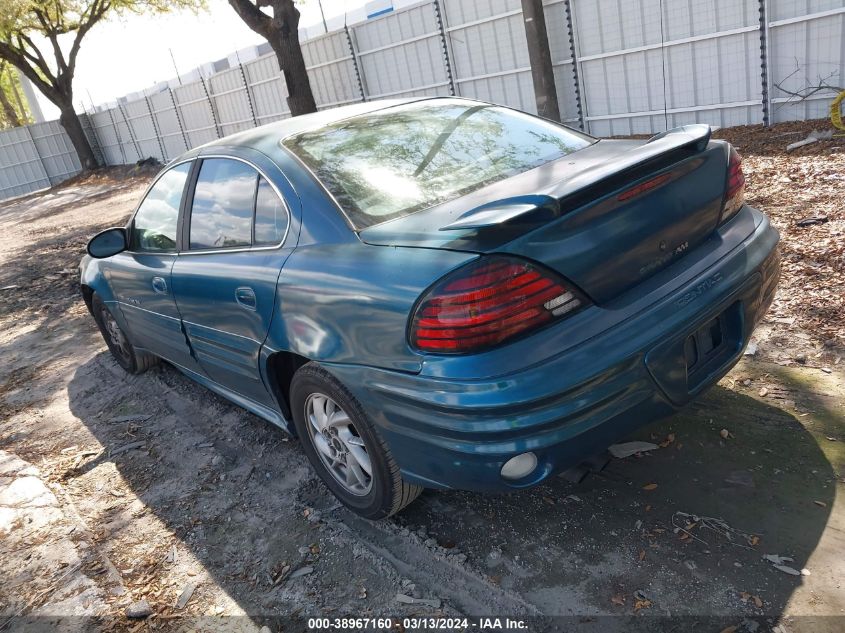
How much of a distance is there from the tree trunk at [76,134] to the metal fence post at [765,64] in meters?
27.9

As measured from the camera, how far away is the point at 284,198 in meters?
2.82

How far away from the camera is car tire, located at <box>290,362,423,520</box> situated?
8.38ft

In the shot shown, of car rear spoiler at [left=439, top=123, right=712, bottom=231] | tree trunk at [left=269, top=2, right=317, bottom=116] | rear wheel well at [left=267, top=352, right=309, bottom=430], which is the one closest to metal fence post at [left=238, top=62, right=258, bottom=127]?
tree trunk at [left=269, top=2, right=317, bottom=116]

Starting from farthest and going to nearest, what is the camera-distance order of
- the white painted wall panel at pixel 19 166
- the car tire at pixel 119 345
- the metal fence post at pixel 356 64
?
the white painted wall panel at pixel 19 166 → the metal fence post at pixel 356 64 → the car tire at pixel 119 345

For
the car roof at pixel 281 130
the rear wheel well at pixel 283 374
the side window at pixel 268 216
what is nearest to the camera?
the side window at pixel 268 216

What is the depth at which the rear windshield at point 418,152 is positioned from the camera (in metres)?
2.69

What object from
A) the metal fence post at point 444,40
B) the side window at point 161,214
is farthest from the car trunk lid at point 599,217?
the metal fence post at point 444,40

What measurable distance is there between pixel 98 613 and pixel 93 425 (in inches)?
81.5

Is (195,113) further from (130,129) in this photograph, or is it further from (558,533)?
(558,533)

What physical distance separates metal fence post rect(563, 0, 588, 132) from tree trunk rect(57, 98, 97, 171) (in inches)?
982

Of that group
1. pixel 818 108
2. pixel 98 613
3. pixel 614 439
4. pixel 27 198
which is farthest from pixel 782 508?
pixel 27 198

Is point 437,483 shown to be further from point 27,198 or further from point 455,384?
point 27,198

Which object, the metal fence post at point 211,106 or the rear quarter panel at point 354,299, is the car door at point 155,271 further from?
the metal fence post at point 211,106

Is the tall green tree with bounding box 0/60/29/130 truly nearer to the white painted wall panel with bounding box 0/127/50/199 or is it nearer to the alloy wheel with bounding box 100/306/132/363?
the white painted wall panel with bounding box 0/127/50/199
